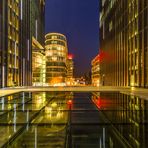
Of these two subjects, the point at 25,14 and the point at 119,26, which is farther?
the point at 25,14

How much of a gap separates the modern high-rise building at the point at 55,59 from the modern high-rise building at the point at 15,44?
66934mm

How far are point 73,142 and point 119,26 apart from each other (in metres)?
73.9

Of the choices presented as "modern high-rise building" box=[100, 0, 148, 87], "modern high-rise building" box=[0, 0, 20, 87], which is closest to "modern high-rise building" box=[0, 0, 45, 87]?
"modern high-rise building" box=[0, 0, 20, 87]

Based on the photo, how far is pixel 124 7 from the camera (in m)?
76.7

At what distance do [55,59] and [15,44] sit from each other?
92.1 meters

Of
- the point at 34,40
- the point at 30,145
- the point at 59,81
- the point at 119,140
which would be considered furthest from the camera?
the point at 59,81

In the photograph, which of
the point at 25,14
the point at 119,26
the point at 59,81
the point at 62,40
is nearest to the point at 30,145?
the point at 119,26

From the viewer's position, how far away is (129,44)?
232 ft

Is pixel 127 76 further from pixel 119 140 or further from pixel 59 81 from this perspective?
pixel 59 81

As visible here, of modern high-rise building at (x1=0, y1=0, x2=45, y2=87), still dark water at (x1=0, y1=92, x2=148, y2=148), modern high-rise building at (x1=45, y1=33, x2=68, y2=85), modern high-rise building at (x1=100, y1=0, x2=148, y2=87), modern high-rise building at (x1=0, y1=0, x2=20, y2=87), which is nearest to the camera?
still dark water at (x1=0, y1=92, x2=148, y2=148)

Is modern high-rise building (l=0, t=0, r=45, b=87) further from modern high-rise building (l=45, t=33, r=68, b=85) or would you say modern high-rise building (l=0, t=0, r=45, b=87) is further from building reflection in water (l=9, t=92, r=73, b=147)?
modern high-rise building (l=45, t=33, r=68, b=85)

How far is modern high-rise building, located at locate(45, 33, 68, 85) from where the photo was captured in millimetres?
164125

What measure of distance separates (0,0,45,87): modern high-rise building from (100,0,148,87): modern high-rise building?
23990mm

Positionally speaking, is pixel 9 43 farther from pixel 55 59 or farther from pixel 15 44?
pixel 55 59
